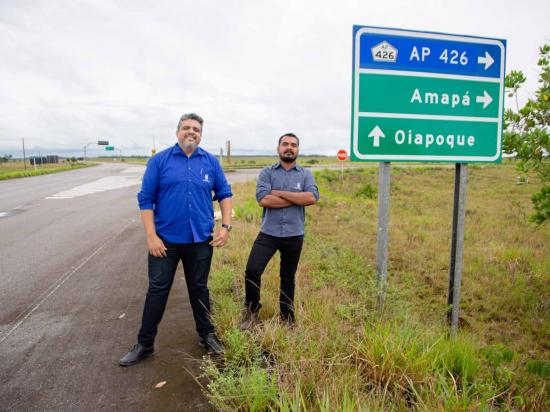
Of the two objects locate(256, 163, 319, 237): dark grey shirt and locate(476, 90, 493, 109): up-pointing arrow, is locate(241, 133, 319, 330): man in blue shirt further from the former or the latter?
locate(476, 90, 493, 109): up-pointing arrow

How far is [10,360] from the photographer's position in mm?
3135

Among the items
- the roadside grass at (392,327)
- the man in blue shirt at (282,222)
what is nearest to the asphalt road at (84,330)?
the roadside grass at (392,327)

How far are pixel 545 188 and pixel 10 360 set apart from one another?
6.04 metres

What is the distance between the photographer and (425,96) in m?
3.39

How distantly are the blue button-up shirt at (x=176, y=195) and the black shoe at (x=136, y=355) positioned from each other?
0.98m

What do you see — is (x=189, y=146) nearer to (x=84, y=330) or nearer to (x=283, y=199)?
(x=283, y=199)

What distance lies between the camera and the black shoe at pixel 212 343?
10.3ft

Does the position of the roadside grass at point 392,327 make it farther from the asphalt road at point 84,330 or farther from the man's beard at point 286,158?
the man's beard at point 286,158

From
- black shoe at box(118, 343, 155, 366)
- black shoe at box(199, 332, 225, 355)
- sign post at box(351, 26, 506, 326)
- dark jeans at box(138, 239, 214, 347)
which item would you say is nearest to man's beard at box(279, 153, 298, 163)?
sign post at box(351, 26, 506, 326)

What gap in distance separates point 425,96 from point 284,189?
1597mm

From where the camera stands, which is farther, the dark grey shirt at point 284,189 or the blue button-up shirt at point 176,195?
the dark grey shirt at point 284,189

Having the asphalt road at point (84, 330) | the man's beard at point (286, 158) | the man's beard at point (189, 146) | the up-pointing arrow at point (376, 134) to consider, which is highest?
the up-pointing arrow at point (376, 134)

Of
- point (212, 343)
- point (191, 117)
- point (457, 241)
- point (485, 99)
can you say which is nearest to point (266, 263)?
point (212, 343)

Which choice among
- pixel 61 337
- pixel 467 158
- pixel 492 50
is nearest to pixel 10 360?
pixel 61 337
